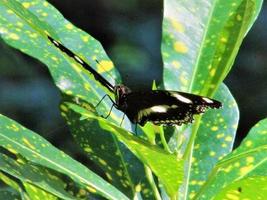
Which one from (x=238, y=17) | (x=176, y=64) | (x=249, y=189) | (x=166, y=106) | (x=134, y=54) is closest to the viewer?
(x=249, y=189)

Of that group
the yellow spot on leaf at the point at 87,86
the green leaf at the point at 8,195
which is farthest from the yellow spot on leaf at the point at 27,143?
the yellow spot on leaf at the point at 87,86

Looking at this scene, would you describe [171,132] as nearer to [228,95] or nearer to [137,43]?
[228,95]

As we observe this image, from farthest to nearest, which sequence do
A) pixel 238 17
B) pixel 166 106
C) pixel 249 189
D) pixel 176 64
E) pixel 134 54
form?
pixel 134 54, pixel 176 64, pixel 166 106, pixel 238 17, pixel 249 189

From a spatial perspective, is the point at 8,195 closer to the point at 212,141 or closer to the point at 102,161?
the point at 102,161

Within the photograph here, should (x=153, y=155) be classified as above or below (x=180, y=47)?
below

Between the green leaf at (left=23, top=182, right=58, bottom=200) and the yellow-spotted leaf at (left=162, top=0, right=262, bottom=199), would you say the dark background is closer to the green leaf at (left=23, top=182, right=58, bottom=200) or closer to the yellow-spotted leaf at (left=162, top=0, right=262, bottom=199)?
the yellow-spotted leaf at (left=162, top=0, right=262, bottom=199)

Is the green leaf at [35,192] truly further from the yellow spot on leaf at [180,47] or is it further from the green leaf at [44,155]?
the yellow spot on leaf at [180,47]

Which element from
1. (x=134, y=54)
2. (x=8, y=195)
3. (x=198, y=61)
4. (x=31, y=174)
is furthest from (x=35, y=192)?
(x=134, y=54)

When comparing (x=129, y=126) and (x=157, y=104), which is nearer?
(x=157, y=104)
